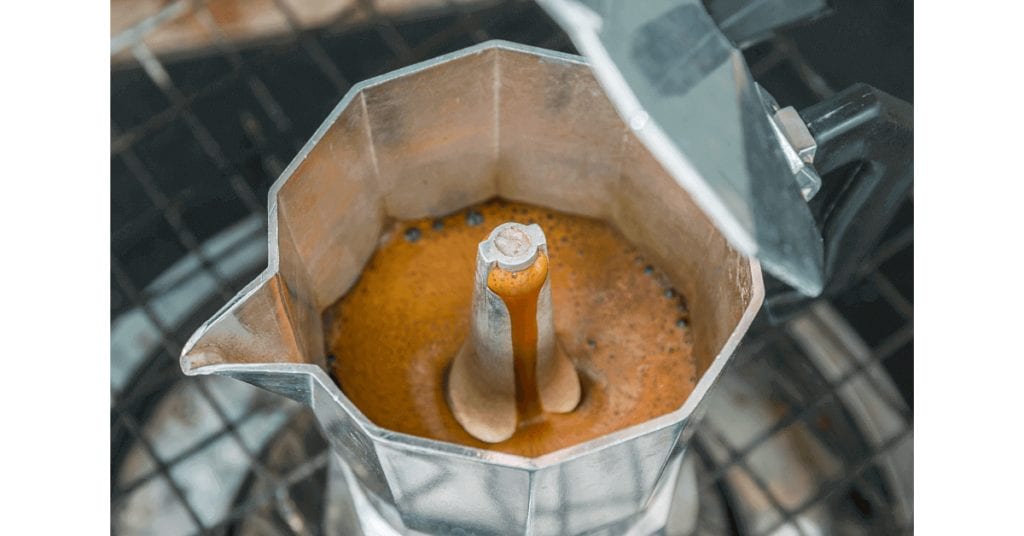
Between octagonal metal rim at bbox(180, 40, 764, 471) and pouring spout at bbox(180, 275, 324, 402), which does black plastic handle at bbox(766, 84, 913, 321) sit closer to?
octagonal metal rim at bbox(180, 40, 764, 471)

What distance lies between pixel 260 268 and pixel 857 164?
652mm

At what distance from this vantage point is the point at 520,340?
65cm

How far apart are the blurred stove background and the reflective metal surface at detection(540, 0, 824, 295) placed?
47cm

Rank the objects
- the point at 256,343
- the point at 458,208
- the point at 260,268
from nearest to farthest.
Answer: the point at 256,343, the point at 458,208, the point at 260,268

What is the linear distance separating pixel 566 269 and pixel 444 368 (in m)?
0.10

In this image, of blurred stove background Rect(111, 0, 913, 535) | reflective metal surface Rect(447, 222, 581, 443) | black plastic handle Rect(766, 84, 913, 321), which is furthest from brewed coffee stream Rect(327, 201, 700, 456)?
blurred stove background Rect(111, 0, 913, 535)

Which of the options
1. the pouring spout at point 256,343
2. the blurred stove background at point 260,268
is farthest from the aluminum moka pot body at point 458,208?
the blurred stove background at point 260,268

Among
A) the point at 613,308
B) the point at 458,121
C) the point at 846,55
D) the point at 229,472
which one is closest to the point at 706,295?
the point at 613,308

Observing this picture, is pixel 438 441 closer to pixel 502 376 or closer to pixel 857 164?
pixel 502 376

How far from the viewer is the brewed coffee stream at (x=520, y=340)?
665 millimetres

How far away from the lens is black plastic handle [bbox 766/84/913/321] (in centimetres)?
60

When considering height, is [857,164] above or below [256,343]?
below

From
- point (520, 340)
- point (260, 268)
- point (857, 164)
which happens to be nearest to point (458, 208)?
point (520, 340)

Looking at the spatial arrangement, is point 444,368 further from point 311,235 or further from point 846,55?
point 846,55
